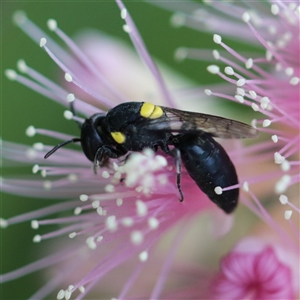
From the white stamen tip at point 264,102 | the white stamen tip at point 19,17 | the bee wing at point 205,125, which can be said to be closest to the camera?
the bee wing at point 205,125

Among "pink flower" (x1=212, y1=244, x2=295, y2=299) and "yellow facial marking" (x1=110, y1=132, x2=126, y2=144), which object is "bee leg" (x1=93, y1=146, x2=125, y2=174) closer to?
"yellow facial marking" (x1=110, y1=132, x2=126, y2=144)

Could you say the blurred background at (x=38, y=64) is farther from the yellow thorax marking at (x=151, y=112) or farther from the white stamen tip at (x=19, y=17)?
the yellow thorax marking at (x=151, y=112)

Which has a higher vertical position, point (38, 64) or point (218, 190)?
point (38, 64)

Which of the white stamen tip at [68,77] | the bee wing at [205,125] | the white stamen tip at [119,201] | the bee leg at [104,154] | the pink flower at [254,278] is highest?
the white stamen tip at [68,77]

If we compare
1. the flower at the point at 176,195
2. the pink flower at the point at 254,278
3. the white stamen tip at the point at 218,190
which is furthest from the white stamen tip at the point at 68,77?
the pink flower at the point at 254,278

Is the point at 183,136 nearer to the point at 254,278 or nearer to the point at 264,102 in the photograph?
the point at 264,102

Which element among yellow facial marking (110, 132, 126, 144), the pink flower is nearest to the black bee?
yellow facial marking (110, 132, 126, 144)

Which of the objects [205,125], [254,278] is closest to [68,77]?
[205,125]
